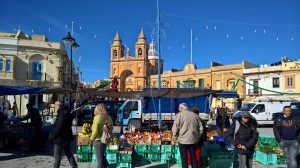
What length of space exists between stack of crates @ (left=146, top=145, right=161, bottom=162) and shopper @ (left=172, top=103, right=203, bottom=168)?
84.8 inches

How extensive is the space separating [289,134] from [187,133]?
2.31 meters

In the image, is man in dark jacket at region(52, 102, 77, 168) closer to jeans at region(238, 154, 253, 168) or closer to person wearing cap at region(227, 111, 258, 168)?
person wearing cap at region(227, 111, 258, 168)

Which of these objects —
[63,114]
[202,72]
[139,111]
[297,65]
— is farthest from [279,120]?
[202,72]

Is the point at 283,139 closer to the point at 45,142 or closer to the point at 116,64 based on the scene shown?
the point at 45,142

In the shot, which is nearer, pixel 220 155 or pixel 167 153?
pixel 220 155

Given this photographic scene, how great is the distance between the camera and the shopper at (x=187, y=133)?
6.00 m

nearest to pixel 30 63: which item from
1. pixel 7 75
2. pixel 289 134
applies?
pixel 7 75

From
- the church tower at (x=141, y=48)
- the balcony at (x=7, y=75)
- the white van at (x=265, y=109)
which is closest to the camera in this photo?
the white van at (x=265, y=109)

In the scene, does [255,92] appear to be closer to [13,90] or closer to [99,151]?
[13,90]

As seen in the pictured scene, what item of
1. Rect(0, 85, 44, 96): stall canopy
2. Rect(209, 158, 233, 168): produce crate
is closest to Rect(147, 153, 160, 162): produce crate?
Rect(209, 158, 233, 168): produce crate

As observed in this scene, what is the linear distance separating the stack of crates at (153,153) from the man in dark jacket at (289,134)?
340 cm

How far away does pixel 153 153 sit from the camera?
26.8 feet

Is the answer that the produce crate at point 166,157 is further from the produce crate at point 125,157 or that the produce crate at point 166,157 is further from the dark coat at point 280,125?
the dark coat at point 280,125

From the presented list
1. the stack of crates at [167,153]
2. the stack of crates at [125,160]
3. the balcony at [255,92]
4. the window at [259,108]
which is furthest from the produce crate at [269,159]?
the balcony at [255,92]
